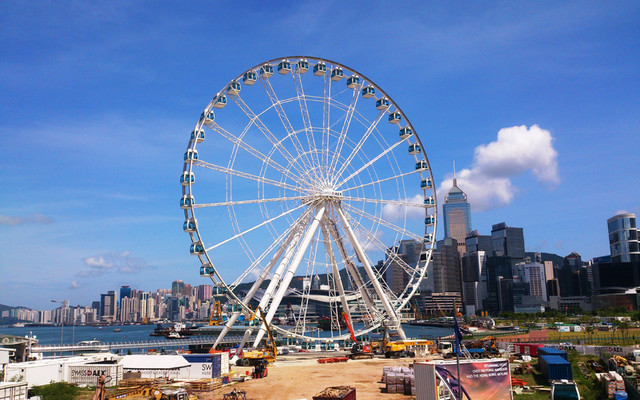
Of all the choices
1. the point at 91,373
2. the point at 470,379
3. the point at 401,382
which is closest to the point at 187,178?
the point at 91,373

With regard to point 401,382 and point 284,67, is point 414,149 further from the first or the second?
point 401,382

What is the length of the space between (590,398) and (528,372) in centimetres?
1321

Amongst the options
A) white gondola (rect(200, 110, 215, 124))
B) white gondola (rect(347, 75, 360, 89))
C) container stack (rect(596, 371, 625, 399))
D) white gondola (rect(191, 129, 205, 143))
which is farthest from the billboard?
white gondola (rect(347, 75, 360, 89))

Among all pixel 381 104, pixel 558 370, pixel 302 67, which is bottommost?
pixel 558 370

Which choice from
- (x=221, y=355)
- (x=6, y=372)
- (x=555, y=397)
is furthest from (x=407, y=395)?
(x=6, y=372)

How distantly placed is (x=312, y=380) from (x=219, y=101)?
96.9 ft

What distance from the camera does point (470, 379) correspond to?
32.8 m

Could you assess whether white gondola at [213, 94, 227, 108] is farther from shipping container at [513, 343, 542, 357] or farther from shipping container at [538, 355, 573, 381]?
shipping container at [513, 343, 542, 357]

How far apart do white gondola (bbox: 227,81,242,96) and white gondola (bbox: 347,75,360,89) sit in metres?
13.5

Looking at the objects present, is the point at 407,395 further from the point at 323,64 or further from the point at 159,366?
the point at 323,64

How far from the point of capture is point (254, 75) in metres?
61.8

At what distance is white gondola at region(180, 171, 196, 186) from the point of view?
188 feet

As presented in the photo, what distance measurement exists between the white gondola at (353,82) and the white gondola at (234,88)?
13.5m

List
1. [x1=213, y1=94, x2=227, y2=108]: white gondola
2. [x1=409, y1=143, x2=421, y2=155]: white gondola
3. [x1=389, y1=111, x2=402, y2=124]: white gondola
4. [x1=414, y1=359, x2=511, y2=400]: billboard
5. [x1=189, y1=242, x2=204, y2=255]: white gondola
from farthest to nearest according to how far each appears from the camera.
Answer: [x1=409, y1=143, x2=421, y2=155]: white gondola → [x1=389, y1=111, x2=402, y2=124]: white gondola → [x1=213, y1=94, x2=227, y2=108]: white gondola → [x1=189, y1=242, x2=204, y2=255]: white gondola → [x1=414, y1=359, x2=511, y2=400]: billboard
